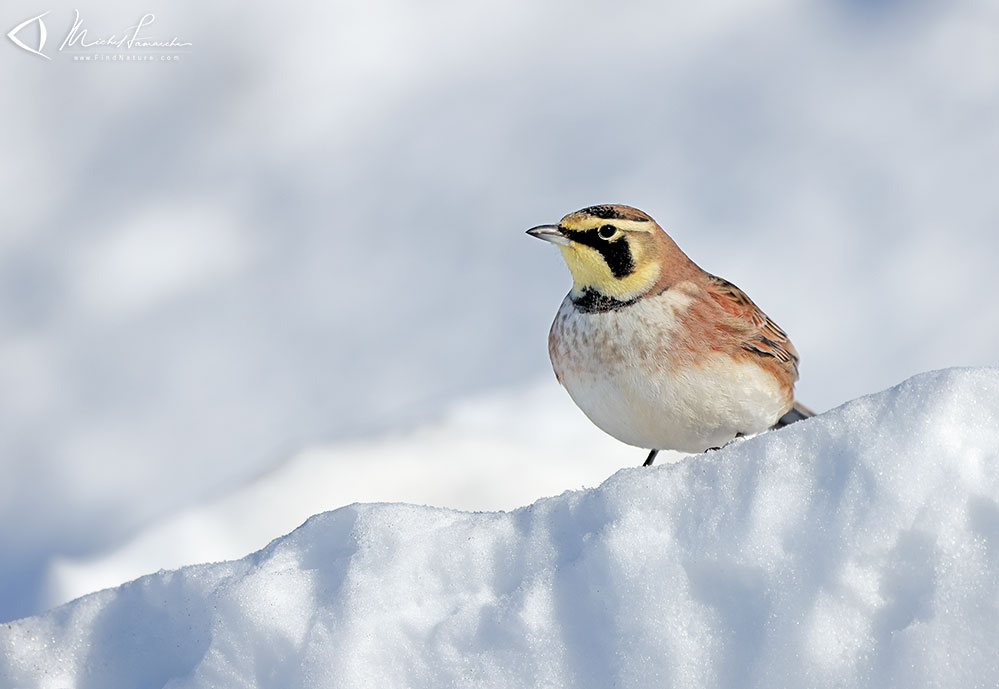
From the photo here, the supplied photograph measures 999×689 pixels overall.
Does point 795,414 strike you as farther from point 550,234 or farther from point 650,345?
point 550,234

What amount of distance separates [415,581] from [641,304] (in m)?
1.94

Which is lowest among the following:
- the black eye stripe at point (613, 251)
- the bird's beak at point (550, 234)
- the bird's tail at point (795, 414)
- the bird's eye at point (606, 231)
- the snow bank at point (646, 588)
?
the bird's tail at point (795, 414)

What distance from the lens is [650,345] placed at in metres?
4.80

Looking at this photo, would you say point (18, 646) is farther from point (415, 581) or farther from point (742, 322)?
point (742, 322)

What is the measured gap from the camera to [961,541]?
9.89ft

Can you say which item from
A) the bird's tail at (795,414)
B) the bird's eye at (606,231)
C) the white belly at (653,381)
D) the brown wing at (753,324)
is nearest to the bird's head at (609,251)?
the bird's eye at (606,231)

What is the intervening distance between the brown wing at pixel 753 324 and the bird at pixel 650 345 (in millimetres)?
11

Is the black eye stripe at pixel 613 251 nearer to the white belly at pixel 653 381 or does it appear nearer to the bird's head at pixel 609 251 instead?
the bird's head at pixel 609 251

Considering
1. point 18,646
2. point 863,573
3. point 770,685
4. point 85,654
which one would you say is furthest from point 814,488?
point 18,646

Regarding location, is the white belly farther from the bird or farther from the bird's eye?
the bird's eye

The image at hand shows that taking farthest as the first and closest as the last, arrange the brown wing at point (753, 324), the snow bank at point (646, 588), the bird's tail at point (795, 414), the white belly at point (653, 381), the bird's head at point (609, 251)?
the bird's tail at point (795, 414) → the brown wing at point (753, 324) → the bird's head at point (609, 251) → the white belly at point (653, 381) → the snow bank at point (646, 588)

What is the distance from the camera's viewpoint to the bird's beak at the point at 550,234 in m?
4.86

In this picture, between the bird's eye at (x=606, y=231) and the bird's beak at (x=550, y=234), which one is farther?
the bird's eye at (x=606, y=231)

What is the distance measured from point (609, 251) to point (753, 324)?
2.76 feet
